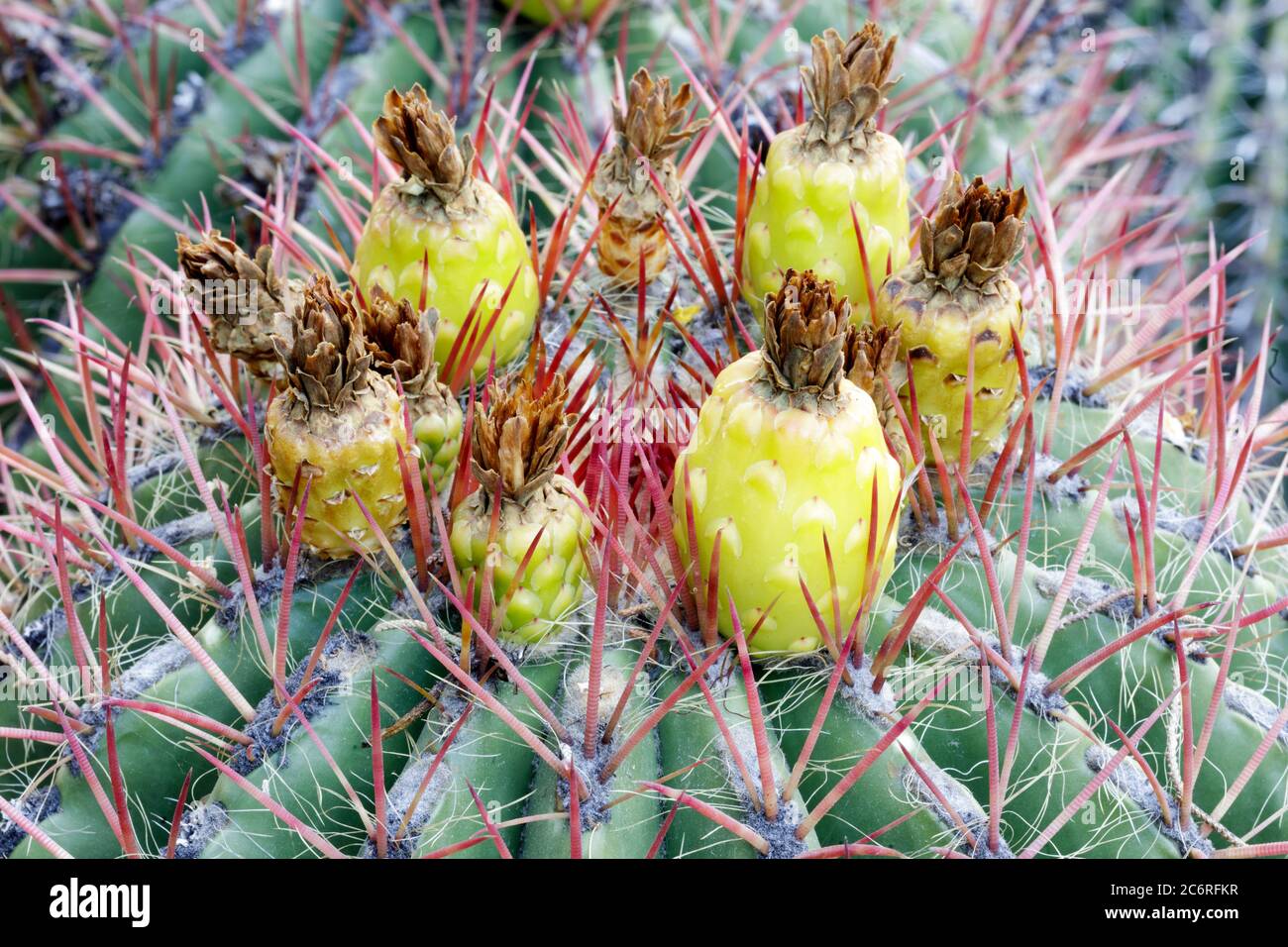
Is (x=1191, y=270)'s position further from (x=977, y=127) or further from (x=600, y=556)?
(x=600, y=556)

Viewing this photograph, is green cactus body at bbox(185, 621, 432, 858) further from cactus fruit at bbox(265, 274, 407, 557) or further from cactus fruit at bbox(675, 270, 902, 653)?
cactus fruit at bbox(675, 270, 902, 653)

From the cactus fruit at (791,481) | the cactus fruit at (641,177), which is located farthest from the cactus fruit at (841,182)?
the cactus fruit at (791,481)

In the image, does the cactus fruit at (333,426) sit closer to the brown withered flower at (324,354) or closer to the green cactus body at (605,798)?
the brown withered flower at (324,354)

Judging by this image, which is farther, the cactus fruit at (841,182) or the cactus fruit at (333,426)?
the cactus fruit at (841,182)

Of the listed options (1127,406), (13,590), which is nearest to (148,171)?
(13,590)

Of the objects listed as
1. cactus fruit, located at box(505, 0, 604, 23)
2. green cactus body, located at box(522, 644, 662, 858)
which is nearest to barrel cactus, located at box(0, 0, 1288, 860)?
green cactus body, located at box(522, 644, 662, 858)

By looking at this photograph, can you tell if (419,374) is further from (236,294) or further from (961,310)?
(961,310)
